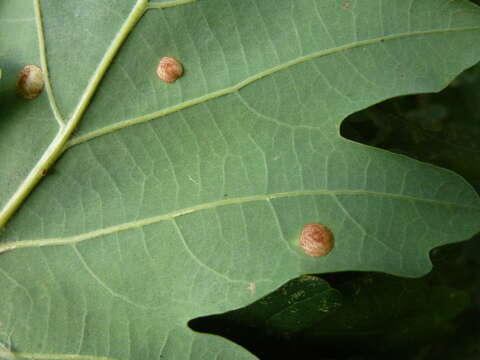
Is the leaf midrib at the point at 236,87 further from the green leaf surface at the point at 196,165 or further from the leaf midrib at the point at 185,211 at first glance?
the leaf midrib at the point at 185,211

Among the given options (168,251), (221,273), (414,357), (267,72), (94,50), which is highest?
(94,50)

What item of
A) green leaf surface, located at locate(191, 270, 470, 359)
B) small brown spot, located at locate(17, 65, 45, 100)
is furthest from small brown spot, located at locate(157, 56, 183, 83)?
green leaf surface, located at locate(191, 270, 470, 359)

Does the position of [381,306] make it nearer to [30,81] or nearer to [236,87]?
[236,87]

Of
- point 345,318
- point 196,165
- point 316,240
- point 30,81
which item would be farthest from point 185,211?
point 345,318

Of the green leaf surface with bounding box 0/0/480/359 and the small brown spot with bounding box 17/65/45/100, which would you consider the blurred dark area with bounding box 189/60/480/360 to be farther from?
the small brown spot with bounding box 17/65/45/100

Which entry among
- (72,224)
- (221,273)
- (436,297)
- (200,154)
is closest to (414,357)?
(436,297)

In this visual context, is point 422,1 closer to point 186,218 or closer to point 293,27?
point 293,27
